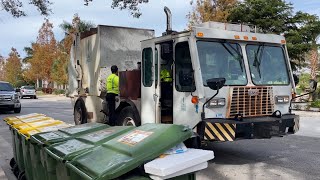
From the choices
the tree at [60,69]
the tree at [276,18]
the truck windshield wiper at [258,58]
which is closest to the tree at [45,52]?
the tree at [60,69]

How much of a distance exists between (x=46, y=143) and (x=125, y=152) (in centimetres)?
162

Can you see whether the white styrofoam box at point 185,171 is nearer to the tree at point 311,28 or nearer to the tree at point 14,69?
the tree at point 311,28

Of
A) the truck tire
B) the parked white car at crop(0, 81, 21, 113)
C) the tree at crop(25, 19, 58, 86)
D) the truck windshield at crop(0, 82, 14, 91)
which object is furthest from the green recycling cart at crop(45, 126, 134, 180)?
the tree at crop(25, 19, 58, 86)

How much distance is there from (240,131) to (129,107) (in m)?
2.88

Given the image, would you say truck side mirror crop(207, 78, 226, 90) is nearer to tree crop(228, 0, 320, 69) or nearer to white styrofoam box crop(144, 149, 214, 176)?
white styrofoam box crop(144, 149, 214, 176)

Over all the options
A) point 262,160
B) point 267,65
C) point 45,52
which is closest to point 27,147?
point 262,160

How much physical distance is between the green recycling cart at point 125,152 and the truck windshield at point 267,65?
4.28 meters

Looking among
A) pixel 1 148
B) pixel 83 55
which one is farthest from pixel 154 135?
pixel 83 55

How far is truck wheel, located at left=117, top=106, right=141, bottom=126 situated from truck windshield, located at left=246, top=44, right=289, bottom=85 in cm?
262

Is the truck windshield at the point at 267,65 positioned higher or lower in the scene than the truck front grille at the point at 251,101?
higher

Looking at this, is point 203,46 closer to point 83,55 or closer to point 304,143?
point 304,143

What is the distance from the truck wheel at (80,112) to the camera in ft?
34.9

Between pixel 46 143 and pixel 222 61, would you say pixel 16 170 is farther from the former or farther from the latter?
pixel 222 61

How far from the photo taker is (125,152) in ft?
9.78
